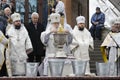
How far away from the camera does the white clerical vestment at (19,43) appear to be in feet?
47.9

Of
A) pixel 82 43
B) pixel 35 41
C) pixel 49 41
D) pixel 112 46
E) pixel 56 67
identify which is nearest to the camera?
pixel 56 67

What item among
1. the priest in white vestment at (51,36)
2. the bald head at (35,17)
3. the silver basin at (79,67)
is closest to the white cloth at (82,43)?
the bald head at (35,17)

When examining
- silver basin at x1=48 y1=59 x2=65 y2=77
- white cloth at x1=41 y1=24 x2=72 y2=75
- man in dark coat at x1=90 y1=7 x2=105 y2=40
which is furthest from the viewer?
man in dark coat at x1=90 y1=7 x2=105 y2=40

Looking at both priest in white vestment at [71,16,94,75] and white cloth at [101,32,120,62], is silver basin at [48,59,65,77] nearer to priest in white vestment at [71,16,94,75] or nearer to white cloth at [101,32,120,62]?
white cloth at [101,32,120,62]

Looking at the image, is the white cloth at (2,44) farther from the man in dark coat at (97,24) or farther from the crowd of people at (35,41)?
the man in dark coat at (97,24)

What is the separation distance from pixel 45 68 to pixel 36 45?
2.39m

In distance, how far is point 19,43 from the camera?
14844mm

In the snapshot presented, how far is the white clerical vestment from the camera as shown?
575 inches

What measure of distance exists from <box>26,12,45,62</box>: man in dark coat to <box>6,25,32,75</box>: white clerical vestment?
0.57 meters

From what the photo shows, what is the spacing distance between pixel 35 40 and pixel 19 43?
91 cm

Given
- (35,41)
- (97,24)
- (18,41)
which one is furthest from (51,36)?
(97,24)

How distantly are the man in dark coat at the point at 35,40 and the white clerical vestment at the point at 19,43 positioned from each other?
0.57 metres

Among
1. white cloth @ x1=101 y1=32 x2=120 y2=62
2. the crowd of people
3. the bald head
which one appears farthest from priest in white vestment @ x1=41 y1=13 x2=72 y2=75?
the bald head

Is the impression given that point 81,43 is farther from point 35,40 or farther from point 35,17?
point 35,17
